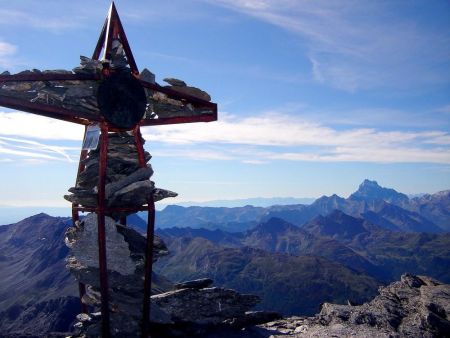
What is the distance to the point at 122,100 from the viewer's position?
15641 mm

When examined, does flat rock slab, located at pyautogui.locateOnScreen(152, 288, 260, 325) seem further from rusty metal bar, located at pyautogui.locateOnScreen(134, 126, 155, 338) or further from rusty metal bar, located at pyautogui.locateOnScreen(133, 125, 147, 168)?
rusty metal bar, located at pyautogui.locateOnScreen(133, 125, 147, 168)

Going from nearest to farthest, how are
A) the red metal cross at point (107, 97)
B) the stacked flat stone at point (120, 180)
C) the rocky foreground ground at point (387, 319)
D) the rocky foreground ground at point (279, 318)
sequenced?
the red metal cross at point (107, 97)
the stacked flat stone at point (120, 180)
the rocky foreground ground at point (387, 319)
the rocky foreground ground at point (279, 318)

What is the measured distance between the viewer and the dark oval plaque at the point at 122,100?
15211 mm

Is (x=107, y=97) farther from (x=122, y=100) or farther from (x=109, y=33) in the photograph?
(x=109, y=33)

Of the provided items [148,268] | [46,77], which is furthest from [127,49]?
[148,268]

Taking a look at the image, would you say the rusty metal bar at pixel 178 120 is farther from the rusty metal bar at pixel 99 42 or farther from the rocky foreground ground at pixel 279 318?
the rocky foreground ground at pixel 279 318

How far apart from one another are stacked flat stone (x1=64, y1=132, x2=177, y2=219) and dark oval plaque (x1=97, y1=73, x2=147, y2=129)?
221 cm

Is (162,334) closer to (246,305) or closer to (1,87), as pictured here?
(246,305)

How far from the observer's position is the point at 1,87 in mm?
13805

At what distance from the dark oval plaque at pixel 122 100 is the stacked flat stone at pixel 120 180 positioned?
2205mm

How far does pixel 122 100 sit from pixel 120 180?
3.61m

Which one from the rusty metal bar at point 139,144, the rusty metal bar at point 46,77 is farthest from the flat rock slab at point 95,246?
the rusty metal bar at point 46,77

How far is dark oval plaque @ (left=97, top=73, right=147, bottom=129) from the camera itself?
15211 mm

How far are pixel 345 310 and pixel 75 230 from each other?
591 inches
